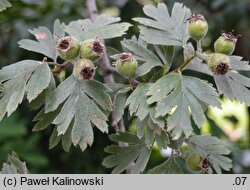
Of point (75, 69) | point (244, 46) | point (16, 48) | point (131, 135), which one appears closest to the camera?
point (75, 69)

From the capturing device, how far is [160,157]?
1.96 metres

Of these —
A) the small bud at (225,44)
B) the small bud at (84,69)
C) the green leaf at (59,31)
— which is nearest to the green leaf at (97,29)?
the green leaf at (59,31)

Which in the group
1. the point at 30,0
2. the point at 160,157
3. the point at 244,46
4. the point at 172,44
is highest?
the point at 172,44

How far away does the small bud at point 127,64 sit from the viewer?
1040 millimetres

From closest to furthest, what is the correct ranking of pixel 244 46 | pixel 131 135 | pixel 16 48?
pixel 131 135, pixel 16 48, pixel 244 46

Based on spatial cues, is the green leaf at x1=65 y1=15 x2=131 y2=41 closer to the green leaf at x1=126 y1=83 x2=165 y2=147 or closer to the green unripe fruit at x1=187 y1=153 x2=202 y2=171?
the green leaf at x1=126 y1=83 x2=165 y2=147

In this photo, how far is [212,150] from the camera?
122 cm

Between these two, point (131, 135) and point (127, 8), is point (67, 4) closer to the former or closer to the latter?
point (127, 8)

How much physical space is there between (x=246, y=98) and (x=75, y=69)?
1.20 ft

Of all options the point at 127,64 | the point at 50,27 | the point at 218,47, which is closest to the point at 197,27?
the point at 218,47

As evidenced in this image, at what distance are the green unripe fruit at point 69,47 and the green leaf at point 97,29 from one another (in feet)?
0.27

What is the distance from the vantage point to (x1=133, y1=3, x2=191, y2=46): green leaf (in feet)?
3.63

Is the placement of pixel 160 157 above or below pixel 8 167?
below

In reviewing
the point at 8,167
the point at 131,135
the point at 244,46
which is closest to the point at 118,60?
the point at 131,135
